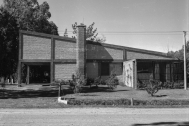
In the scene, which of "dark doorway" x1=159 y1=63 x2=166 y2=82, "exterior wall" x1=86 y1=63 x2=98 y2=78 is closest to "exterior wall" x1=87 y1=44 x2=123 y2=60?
"exterior wall" x1=86 y1=63 x2=98 y2=78

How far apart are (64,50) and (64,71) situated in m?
3.19

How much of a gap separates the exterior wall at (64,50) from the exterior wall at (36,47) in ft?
3.98

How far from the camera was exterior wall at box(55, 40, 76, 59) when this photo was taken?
35.5 m

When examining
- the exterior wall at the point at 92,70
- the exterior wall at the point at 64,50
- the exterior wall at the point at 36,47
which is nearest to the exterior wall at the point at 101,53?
the exterior wall at the point at 92,70

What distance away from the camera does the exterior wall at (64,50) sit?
1396 inches

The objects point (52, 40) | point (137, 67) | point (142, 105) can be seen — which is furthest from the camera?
point (52, 40)

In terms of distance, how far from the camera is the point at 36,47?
116 feet

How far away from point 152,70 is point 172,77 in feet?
8.46

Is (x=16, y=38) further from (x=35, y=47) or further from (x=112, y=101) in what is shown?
(x=112, y=101)

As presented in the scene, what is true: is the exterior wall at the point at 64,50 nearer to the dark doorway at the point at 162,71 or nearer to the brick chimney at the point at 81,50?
the brick chimney at the point at 81,50

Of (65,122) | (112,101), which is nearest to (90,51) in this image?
(112,101)

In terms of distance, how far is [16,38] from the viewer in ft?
121

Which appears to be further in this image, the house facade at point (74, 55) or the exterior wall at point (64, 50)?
the exterior wall at point (64, 50)

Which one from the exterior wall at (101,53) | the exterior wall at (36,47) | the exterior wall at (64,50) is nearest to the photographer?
the exterior wall at (36,47)
